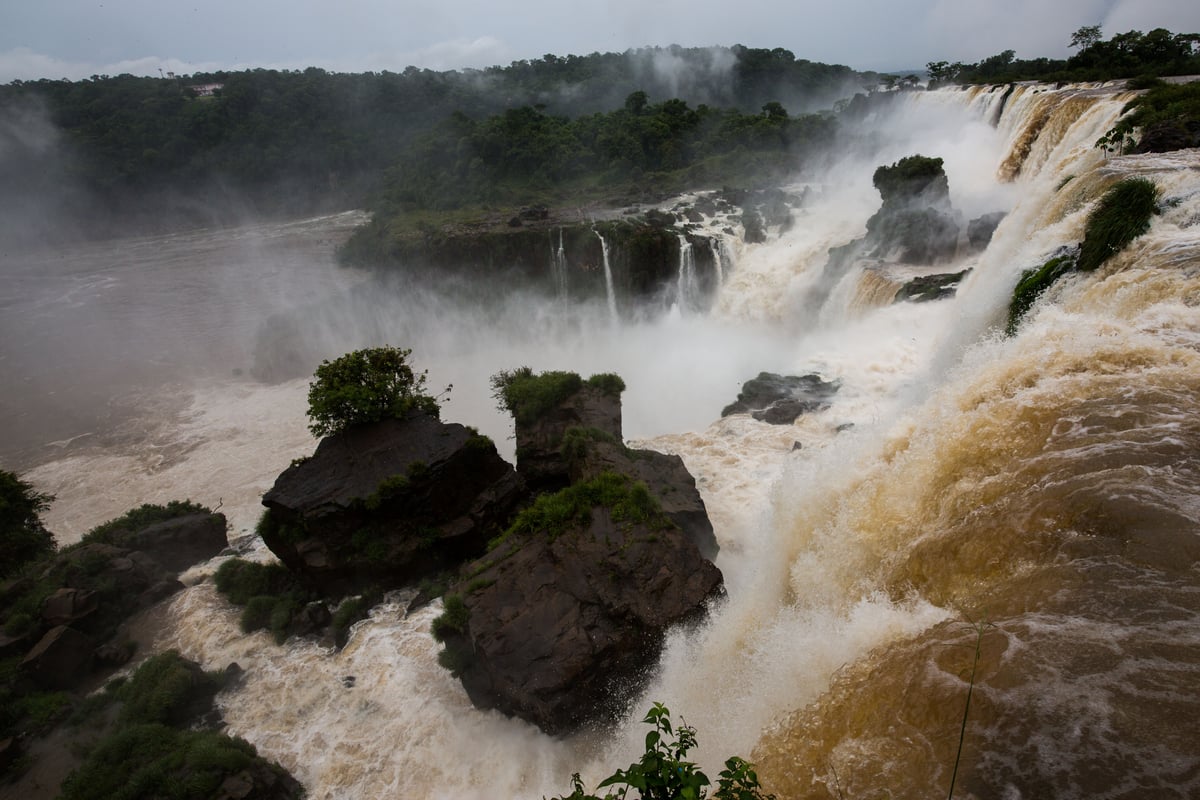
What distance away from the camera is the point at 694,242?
2809cm

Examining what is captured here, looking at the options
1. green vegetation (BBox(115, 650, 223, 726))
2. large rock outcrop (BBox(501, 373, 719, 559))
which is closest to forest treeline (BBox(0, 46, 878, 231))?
large rock outcrop (BBox(501, 373, 719, 559))

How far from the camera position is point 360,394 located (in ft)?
40.5

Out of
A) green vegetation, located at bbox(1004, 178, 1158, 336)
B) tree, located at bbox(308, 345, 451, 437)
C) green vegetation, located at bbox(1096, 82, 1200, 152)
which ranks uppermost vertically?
green vegetation, located at bbox(1096, 82, 1200, 152)

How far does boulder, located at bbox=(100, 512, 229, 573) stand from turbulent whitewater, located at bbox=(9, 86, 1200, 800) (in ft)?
2.38

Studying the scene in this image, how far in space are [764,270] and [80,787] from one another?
89.6 ft

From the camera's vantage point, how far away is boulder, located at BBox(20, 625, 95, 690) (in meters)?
10.6

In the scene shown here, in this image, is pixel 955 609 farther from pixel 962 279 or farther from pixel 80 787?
pixel 962 279

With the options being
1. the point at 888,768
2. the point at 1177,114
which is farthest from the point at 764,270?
the point at 888,768

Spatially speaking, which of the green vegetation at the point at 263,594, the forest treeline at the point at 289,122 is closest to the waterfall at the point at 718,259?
the forest treeline at the point at 289,122

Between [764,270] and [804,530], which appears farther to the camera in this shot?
[764,270]

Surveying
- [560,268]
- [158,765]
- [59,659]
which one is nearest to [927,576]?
[158,765]

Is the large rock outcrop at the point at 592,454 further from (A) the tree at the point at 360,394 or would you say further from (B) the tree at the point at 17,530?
(B) the tree at the point at 17,530

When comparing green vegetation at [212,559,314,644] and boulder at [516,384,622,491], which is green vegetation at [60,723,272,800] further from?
boulder at [516,384,622,491]

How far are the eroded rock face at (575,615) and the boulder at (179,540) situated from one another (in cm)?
Answer: 894
